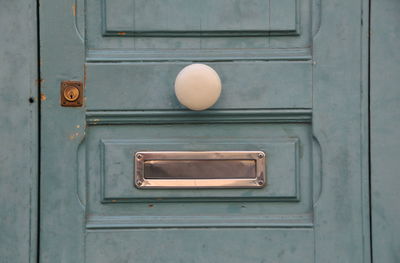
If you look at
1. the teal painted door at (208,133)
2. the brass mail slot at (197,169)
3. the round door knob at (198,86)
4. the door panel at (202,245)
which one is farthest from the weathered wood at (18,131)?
the round door knob at (198,86)

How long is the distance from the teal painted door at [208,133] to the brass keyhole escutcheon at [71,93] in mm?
24

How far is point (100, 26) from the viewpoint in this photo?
4.28 feet

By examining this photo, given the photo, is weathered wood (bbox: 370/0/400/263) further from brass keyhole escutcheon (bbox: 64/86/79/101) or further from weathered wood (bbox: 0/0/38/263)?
weathered wood (bbox: 0/0/38/263)

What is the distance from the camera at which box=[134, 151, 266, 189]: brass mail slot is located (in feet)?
4.21

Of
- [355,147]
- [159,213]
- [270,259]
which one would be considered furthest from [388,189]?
[159,213]

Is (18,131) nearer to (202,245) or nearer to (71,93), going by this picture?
(71,93)

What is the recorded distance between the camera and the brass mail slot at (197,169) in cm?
128

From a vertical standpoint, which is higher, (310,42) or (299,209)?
(310,42)

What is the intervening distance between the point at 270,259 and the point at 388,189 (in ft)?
1.13

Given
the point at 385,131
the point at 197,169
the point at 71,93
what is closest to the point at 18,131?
the point at 71,93

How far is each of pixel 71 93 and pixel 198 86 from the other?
332 mm

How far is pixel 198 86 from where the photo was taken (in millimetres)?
1197

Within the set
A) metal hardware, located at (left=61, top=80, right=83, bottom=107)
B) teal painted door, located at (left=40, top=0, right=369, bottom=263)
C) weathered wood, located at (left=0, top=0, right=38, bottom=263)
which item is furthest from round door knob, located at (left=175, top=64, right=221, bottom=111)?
weathered wood, located at (left=0, top=0, right=38, bottom=263)

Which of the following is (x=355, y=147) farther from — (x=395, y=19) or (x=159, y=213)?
(x=159, y=213)
